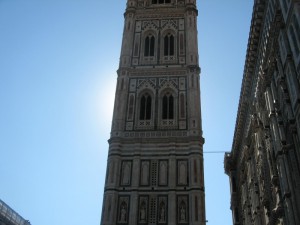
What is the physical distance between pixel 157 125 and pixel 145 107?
179 centimetres

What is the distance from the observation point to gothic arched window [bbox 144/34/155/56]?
3079 cm

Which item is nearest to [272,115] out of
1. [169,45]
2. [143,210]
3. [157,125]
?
[143,210]

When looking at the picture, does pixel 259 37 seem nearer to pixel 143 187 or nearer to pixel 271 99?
pixel 271 99

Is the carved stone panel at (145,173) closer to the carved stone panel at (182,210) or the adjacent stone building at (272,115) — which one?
the carved stone panel at (182,210)

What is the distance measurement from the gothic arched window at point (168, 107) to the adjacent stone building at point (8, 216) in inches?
641

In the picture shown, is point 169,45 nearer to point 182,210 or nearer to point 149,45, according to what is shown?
point 149,45

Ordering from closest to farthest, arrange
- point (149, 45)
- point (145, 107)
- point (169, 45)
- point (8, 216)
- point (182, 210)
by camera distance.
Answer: point (182, 210) → point (145, 107) → point (169, 45) → point (149, 45) → point (8, 216)

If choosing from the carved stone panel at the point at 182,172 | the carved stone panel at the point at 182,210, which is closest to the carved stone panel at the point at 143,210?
the carved stone panel at the point at 182,210

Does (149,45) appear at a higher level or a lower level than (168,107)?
higher

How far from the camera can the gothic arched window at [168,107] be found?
27062mm

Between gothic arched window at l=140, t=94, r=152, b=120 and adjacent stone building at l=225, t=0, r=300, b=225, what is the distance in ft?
21.7

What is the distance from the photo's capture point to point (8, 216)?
115 ft

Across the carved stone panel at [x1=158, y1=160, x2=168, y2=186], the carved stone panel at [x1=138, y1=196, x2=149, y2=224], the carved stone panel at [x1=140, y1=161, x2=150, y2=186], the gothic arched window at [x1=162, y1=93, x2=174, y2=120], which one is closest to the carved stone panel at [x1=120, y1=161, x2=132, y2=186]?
the carved stone panel at [x1=140, y1=161, x2=150, y2=186]

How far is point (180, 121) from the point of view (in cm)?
2648
